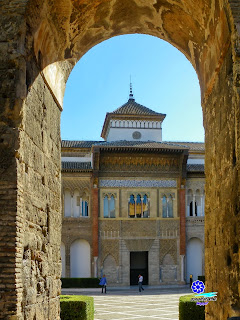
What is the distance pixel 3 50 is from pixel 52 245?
3.38 metres

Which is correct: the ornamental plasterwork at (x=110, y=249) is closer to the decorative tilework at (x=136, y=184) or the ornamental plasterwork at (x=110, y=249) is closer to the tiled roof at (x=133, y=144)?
the decorative tilework at (x=136, y=184)

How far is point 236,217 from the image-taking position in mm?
6215

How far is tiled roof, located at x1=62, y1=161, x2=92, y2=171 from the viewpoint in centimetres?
3200

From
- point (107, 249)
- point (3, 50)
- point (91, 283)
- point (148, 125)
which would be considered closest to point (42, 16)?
point (3, 50)

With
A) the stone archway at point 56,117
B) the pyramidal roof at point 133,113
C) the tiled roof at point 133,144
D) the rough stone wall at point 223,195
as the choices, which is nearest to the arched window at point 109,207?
the tiled roof at point 133,144

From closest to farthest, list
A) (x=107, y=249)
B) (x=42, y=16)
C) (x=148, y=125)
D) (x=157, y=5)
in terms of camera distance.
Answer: (x=42, y=16) < (x=157, y=5) < (x=107, y=249) < (x=148, y=125)

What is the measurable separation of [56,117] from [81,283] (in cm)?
2176

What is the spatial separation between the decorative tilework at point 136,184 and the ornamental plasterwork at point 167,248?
3616mm

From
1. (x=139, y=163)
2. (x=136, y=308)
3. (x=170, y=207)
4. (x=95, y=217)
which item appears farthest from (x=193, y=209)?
(x=136, y=308)

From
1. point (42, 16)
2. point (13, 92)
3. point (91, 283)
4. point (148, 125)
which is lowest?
point (91, 283)

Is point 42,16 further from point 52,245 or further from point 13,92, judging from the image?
point 52,245

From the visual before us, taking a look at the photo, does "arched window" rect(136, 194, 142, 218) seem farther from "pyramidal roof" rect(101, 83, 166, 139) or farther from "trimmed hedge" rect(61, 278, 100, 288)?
"pyramidal roof" rect(101, 83, 166, 139)

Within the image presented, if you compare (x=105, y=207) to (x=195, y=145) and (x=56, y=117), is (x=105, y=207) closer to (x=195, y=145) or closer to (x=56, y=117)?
(x=195, y=145)

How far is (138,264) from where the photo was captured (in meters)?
33.0
